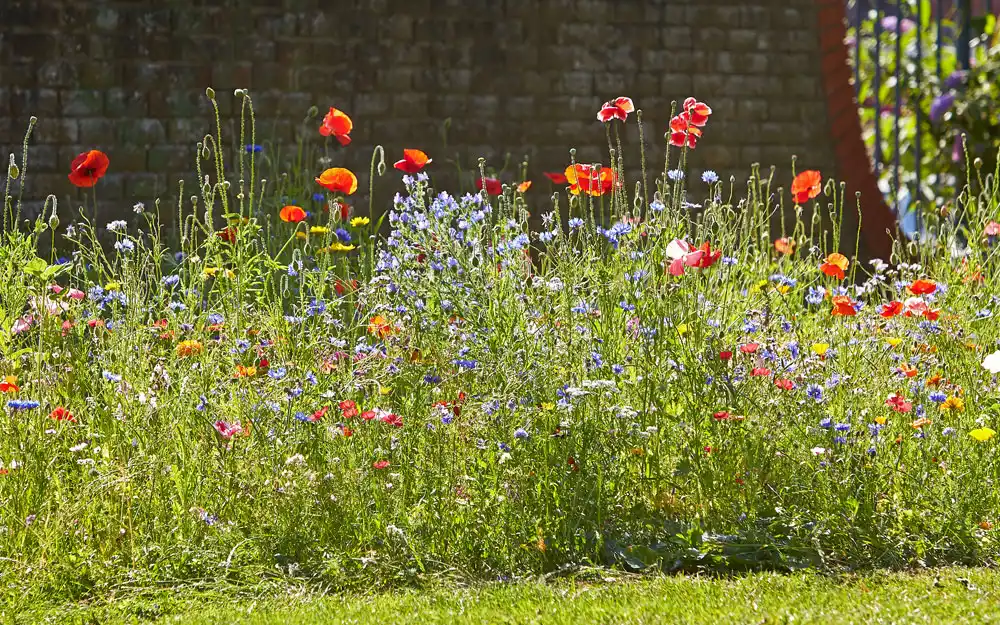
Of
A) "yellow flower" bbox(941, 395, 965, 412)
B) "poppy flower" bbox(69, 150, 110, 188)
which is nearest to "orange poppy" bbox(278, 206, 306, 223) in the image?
"poppy flower" bbox(69, 150, 110, 188)

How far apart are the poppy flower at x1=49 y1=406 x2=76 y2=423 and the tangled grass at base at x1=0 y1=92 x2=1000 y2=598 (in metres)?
0.02

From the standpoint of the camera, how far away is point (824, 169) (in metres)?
7.80

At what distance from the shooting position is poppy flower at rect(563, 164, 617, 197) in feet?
12.0

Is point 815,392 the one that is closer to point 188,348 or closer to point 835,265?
point 835,265

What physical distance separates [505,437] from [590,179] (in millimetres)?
857

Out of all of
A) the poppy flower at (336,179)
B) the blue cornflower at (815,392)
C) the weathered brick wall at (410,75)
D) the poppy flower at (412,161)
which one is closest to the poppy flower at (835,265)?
the blue cornflower at (815,392)

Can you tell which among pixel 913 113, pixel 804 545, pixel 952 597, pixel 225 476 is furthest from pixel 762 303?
pixel 913 113

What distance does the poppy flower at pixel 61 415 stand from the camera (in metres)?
3.37

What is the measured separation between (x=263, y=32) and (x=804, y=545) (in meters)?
5.02

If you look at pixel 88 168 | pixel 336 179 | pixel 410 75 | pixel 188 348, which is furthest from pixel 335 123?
pixel 410 75

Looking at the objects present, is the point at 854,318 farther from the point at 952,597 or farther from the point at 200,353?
the point at 200,353

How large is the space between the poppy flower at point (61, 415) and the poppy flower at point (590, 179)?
63.1 inches

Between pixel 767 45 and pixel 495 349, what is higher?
pixel 767 45

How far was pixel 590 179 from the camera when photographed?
368 centimetres
